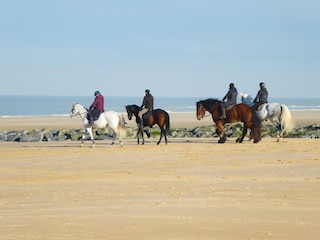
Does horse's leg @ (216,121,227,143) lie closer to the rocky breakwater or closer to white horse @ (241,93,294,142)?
white horse @ (241,93,294,142)

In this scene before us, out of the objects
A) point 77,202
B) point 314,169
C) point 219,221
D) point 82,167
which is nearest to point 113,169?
point 82,167

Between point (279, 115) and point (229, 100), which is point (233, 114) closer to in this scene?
point (229, 100)

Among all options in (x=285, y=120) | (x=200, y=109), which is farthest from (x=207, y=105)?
(x=285, y=120)

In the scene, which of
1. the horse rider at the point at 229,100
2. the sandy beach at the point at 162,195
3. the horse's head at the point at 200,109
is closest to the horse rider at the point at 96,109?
the sandy beach at the point at 162,195

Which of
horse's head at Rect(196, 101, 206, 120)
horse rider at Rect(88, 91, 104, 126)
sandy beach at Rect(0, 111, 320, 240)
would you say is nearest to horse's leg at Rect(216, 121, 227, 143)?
horse's head at Rect(196, 101, 206, 120)

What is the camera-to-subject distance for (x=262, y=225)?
29.3 ft

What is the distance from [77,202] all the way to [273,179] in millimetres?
4978

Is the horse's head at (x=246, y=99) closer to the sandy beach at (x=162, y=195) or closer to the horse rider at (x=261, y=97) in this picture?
the horse rider at (x=261, y=97)

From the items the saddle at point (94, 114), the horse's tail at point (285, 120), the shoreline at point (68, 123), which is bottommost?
the shoreline at point (68, 123)

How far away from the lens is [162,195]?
1198 cm

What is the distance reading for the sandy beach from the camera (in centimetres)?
868

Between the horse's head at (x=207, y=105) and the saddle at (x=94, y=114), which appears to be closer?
the saddle at (x=94, y=114)

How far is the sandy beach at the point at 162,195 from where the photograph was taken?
8.68 meters

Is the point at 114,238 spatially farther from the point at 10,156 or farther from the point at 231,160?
the point at 10,156
